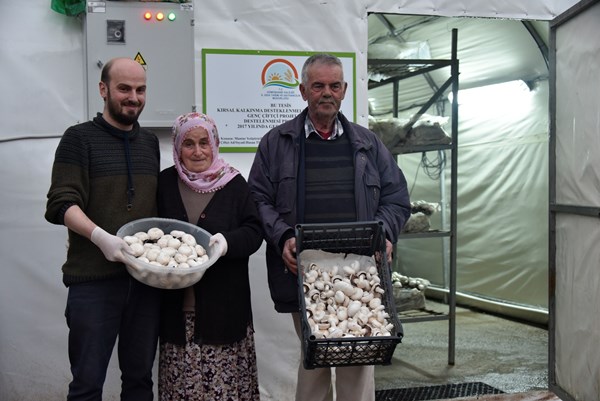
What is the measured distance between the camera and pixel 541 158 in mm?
5867

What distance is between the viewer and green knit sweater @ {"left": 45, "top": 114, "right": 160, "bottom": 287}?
7.94 ft

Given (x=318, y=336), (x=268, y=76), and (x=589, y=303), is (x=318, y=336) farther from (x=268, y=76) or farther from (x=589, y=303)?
(x=589, y=303)

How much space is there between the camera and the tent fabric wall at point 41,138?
3.40 meters

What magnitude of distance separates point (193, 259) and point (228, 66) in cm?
142

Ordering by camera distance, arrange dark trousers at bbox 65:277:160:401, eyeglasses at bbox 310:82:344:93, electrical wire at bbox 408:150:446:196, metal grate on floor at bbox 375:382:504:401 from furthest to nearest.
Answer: electrical wire at bbox 408:150:446:196 → metal grate on floor at bbox 375:382:504:401 → eyeglasses at bbox 310:82:344:93 → dark trousers at bbox 65:277:160:401

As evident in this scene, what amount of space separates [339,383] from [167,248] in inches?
37.3

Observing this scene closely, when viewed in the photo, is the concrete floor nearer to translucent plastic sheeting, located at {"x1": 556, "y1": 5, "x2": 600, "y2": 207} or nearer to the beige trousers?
translucent plastic sheeting, located at {"x1": 556, "y1": 5, "x2": 600, "y2": 207}

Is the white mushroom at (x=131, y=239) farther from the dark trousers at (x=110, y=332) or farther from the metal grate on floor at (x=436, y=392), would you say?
the metal grate on floor at (x=436, y=392)

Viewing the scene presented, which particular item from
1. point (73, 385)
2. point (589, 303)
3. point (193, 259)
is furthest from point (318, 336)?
point (589, 303)

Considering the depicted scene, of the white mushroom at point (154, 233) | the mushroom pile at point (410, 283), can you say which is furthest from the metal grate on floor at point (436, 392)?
the white mushroom at point (154, 233)

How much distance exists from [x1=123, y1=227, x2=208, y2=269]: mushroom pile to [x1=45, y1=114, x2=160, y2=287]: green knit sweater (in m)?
0.14

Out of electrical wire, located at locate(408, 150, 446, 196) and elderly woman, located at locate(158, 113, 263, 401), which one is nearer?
elderly woman, located at locate(158, 113, 263, 401)

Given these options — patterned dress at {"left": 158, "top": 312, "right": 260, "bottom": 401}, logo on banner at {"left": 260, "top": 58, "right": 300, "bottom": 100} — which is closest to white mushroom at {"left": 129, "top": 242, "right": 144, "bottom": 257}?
patterned dress at {"left": 158, "top": 312, "right": 260, "bottom": 401}

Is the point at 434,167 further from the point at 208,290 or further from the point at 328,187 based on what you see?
the point at 208,290
